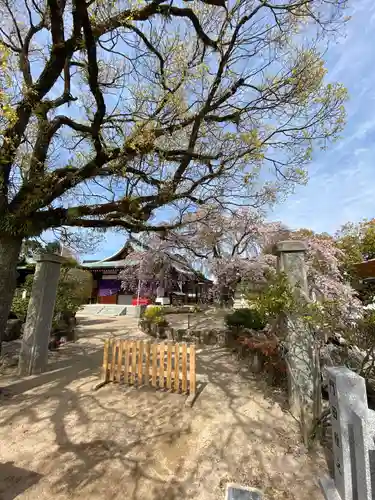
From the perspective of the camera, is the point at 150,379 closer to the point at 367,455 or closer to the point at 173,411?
the point at 173,411

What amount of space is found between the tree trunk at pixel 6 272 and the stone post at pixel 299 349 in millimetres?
4927

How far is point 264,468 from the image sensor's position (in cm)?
329

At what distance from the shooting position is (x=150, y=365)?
5.86 m

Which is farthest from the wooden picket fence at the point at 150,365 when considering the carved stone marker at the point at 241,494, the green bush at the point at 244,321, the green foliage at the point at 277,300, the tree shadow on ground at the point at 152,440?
the green bush at the point at 244,321

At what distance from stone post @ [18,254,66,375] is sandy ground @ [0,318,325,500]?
608 mm

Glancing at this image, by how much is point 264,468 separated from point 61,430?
295cm

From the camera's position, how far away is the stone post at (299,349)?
3984mm

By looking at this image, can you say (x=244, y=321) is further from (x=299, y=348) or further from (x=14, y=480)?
(x=14, y=480)

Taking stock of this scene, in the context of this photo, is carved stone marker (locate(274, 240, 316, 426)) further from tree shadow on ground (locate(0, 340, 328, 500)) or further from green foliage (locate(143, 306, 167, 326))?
green foliage (locate(143, 306, 167, 326))

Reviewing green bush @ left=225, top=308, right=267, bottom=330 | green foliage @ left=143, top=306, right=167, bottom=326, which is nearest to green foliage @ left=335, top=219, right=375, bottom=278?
green bush @ left=225, top=308, right=267, bottom=330

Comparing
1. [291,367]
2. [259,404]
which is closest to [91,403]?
[259,404]

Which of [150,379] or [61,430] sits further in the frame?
[150,379]

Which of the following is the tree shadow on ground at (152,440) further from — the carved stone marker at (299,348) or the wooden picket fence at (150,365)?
the carved stone marker at (299,348)

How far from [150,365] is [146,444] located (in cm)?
217
